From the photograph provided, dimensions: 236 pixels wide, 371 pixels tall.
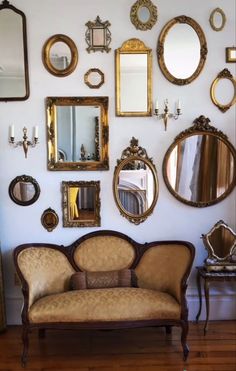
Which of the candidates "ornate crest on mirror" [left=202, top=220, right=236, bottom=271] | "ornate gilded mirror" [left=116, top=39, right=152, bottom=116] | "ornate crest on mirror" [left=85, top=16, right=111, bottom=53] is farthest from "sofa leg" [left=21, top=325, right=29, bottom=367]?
"ornate crest on mirror" [left=85, top=16, right=111, bottom=53]

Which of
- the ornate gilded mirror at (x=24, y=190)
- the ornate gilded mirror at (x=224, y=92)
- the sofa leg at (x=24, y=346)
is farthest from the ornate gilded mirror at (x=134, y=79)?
the sofa leg at (x=24, y=346)

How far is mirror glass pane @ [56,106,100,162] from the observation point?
10.9 ft

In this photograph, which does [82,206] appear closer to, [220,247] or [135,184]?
[135,184]

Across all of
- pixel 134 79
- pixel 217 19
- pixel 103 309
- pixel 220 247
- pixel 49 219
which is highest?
pixel 217 19

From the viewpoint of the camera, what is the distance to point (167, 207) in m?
3.43

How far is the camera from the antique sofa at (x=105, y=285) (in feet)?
8.93

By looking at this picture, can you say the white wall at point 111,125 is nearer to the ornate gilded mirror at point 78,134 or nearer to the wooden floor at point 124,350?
the ornate gilded mirror at point 78,134

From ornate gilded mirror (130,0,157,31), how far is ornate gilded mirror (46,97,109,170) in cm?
71

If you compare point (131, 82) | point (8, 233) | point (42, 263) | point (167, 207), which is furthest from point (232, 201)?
point (8, 233)

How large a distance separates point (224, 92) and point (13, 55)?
187 cm

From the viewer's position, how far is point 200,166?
11.2 ft

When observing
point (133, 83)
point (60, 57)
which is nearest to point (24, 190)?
point (60, 57)

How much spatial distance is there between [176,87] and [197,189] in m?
0.93

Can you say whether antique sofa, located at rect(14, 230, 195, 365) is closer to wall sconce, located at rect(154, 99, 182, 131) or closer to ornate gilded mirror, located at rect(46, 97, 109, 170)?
ornate gilded mirror, located at rect(46, 97, 109, 170)
